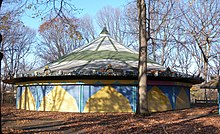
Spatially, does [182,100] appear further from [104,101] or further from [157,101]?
[104,101]

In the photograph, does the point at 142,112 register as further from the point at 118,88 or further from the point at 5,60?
the point at 5,60

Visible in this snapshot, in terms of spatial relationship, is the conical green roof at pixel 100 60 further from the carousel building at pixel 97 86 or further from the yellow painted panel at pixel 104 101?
the yellow painted panel at pixel 104 101

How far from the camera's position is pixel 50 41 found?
37.0 metres

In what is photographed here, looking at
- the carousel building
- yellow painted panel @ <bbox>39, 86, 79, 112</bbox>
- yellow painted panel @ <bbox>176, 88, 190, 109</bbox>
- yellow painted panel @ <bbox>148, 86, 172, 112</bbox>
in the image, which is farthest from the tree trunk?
yellow painted panel @ <bbox>176, 88, 190, 109</bbox>

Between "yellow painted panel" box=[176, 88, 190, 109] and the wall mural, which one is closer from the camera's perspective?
the wall mural

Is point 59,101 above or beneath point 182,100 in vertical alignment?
above

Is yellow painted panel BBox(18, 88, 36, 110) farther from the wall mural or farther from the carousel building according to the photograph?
the wall mural

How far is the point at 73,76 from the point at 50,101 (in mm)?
2175

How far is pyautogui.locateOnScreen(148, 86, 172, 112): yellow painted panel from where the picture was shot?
568 inches

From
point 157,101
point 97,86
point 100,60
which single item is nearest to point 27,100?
point 97,86

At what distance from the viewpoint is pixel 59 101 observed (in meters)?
14.3

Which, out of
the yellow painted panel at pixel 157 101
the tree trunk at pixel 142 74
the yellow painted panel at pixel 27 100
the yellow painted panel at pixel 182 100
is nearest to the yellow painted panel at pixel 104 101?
the yellow painted panel at pixel 157 101

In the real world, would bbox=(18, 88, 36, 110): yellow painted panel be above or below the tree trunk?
below

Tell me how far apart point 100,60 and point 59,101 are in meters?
3.40
